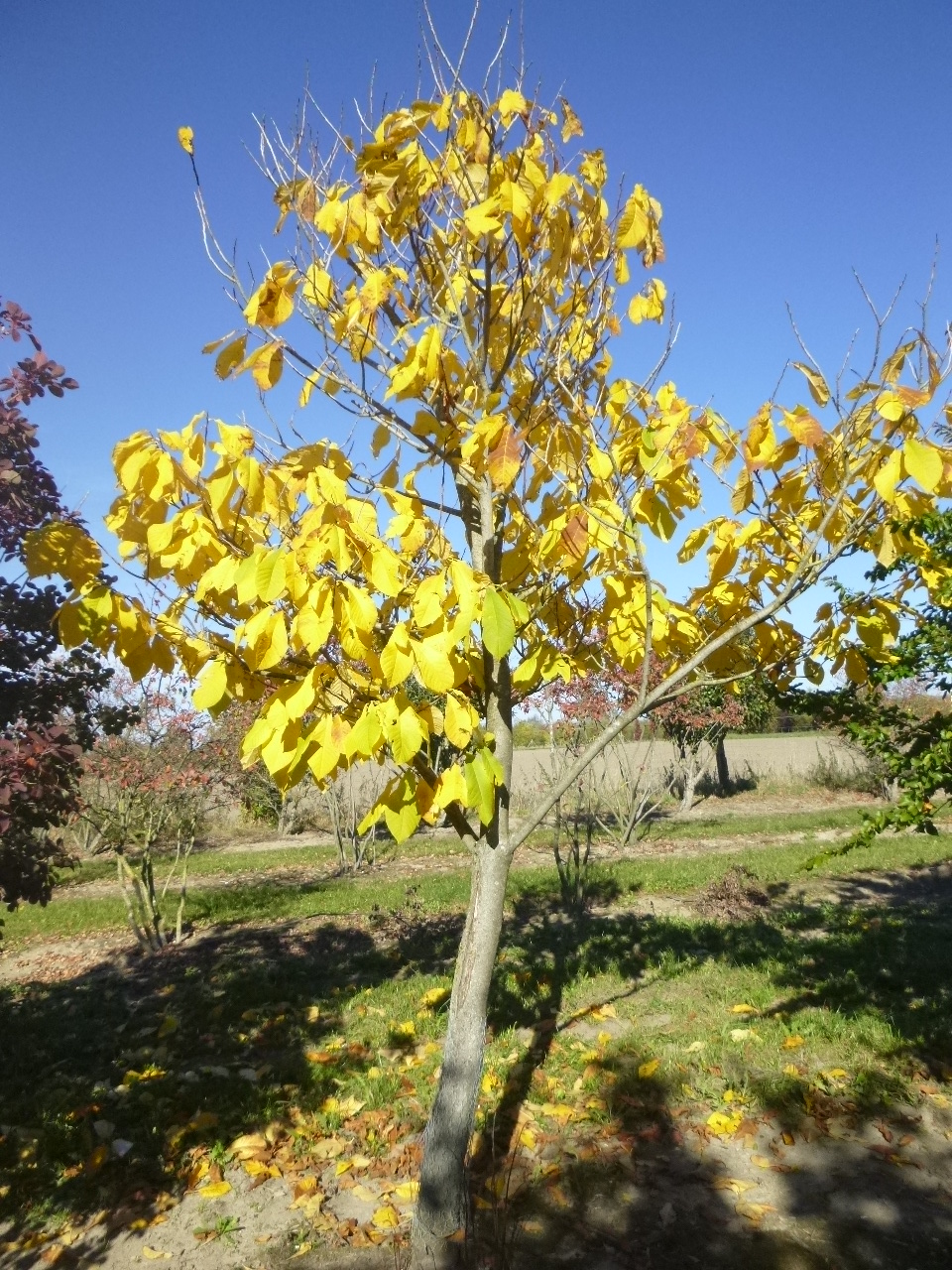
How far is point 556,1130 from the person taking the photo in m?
3.19

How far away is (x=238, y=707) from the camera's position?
8461 mm

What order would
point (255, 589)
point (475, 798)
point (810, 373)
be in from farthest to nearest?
point (810, 373)
point (475, 798)
point (255, 589)

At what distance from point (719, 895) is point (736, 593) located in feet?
17.5

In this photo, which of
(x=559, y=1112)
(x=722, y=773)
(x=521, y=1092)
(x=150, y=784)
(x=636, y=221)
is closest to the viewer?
(x=636, y=221)

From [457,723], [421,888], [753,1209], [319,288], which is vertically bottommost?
[753,1209]

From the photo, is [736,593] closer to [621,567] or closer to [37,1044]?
[621,567]

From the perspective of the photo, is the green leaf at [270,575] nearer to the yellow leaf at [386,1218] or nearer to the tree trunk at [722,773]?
the yellow leaf at [386,1218]

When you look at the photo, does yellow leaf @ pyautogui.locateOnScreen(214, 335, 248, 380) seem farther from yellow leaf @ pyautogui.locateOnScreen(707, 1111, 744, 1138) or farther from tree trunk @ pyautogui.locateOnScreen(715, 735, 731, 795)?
tree trunk @ pyautogui.locateOnScreen(715, 735, 731, 795)

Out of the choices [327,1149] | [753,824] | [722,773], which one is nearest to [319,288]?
[327,1149]

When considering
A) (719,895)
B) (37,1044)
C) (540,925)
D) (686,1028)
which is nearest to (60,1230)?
Result: (37,1044)

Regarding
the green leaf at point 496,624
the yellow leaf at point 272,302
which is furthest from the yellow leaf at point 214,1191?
the yellow leaf at point 272,302

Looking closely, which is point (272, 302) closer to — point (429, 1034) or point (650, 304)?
point (650, 304)

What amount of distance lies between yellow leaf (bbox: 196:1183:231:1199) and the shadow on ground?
10 cm

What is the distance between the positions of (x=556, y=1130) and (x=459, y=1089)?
1107 millimetres
